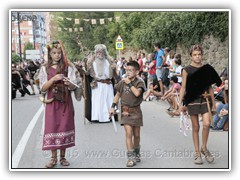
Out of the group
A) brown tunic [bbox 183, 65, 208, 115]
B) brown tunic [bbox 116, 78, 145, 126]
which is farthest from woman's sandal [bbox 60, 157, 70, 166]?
brown tunic [bbox 183, 65, 208, 115]

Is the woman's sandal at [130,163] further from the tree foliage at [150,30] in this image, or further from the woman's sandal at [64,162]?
the tree foliage at [150,30]

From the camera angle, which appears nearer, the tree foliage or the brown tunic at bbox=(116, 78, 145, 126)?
the brown tunic at bbox=(116, 78, 145, 126)

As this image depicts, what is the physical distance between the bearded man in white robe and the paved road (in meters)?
0.40

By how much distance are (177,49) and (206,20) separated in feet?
8.66

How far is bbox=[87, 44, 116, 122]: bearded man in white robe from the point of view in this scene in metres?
10.4

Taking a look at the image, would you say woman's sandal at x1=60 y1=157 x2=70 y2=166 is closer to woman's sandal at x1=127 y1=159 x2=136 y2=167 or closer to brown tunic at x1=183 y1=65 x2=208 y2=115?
woman's sandal at x1=127 y1=159 x2=136 y2=167

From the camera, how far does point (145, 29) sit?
2050 cm

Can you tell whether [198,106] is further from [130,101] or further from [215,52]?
[215,52]

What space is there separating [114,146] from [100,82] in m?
3.09

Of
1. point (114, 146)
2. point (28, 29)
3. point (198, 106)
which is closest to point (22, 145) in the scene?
point (114, 146)

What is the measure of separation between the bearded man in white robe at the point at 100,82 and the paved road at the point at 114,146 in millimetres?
398

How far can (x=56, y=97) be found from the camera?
6.41 metres

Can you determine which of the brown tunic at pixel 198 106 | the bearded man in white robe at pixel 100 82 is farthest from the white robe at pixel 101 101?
the brown tunic at pixel 198 106

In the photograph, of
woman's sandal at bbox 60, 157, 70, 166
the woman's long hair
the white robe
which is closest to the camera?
the woman's long hair
